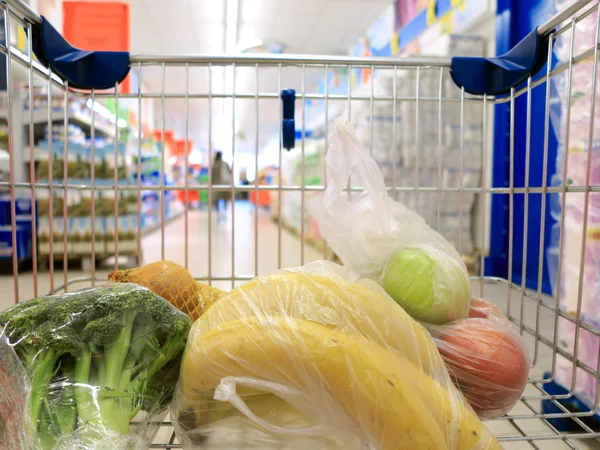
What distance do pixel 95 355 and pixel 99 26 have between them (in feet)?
14.7

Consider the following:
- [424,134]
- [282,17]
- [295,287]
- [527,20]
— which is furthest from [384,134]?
[282,17]

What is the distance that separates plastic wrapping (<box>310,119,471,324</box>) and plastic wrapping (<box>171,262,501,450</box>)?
148mm

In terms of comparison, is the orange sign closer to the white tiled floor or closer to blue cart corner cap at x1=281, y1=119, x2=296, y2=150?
the white tiled floor

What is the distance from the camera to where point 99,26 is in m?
4.28

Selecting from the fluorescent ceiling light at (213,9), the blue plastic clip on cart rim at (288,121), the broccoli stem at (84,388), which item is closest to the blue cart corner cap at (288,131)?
the blue plastic clip on cart rim at (288,121)

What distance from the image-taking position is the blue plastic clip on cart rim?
1.05 m

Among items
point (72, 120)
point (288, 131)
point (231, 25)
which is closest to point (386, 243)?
point (288, 131)

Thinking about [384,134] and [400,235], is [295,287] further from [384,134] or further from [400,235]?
[384,134]

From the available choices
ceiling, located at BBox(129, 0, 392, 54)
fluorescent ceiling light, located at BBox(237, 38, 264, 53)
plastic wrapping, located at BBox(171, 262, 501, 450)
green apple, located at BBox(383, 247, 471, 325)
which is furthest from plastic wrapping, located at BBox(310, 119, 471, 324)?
fluorescent ceiling light, located at BBox(237, 38, 264, 53)

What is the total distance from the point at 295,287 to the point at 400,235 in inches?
10.7

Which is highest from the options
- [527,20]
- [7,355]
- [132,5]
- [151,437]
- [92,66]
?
[132,5]

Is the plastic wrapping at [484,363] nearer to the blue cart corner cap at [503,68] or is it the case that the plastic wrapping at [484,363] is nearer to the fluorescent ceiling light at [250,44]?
the blue cart corner cap at [503,68]

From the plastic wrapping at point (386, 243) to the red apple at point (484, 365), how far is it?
50mm

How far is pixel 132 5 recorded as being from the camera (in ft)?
18.0
